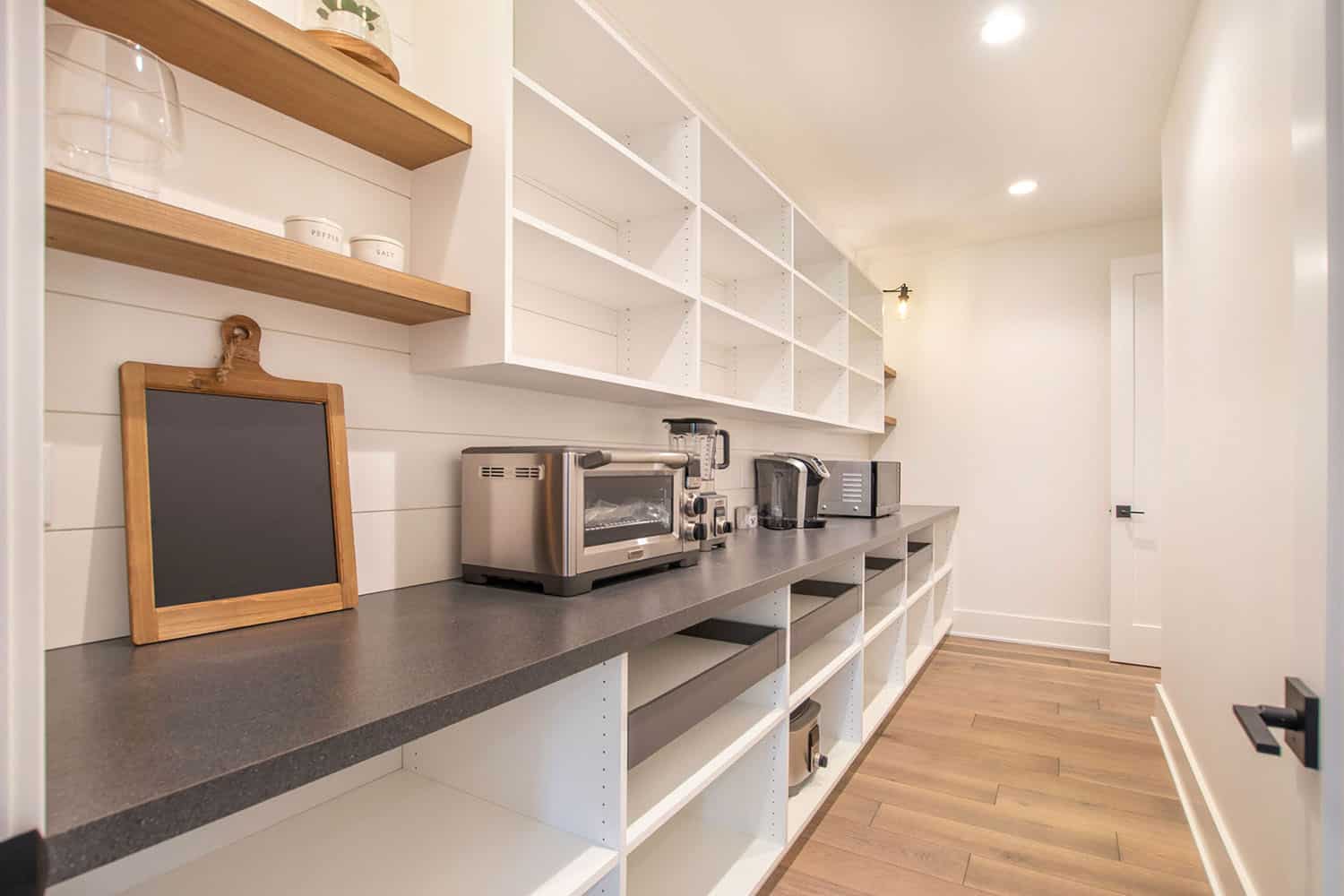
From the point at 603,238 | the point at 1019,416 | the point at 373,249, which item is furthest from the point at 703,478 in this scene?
the point at 1019,416

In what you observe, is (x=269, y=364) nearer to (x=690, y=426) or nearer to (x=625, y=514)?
(x=625, y=514)

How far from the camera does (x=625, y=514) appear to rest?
1533 mm

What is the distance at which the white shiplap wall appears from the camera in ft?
3.10

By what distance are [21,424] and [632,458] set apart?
1.12m

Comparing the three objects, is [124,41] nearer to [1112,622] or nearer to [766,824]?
[766,824]

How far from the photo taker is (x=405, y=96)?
1.22 meters

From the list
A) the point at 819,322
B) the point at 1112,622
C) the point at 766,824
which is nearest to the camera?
the point at 766,824

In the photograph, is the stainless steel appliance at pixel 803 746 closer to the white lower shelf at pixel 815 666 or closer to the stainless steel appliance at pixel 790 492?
the white lower shelf at pixel 815 666

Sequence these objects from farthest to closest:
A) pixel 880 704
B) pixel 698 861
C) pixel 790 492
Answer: pixel 790 492, pixel 880 704, pixel 698 861

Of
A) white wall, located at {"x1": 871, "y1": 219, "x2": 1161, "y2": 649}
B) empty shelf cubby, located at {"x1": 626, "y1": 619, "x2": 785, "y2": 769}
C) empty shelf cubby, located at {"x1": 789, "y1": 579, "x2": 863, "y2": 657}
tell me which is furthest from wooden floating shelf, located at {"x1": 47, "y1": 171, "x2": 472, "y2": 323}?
white wall, located at {"x1": 871, "y1": 219, "x2": 1161, "y2": 649}

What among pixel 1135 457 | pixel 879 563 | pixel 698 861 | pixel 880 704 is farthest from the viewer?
pixel 1135 457

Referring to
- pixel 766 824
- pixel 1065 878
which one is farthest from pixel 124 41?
pixel 1065 878

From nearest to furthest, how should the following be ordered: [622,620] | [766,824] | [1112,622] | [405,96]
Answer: [622,620] → [405,96] → [766,824] → [1112,622]

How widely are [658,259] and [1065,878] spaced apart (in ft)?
6.75
